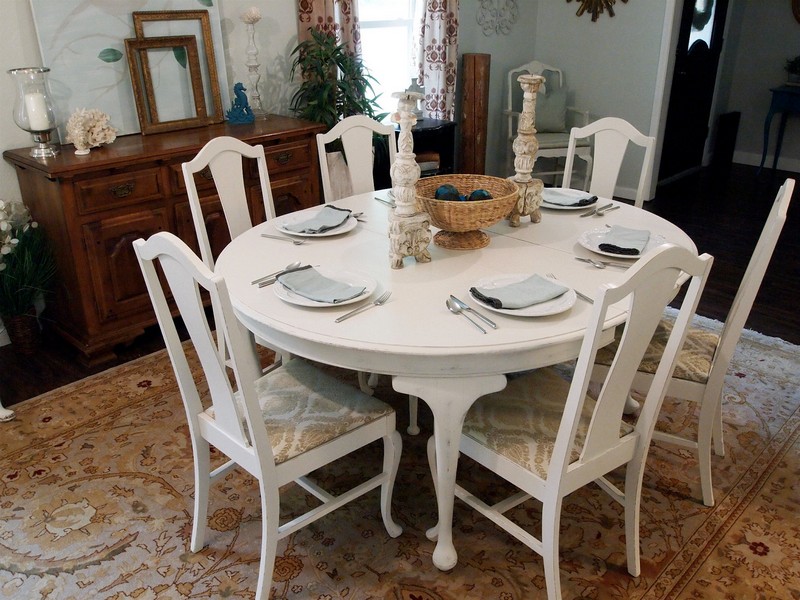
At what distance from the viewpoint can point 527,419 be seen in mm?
1814

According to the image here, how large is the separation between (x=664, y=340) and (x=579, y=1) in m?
3.94

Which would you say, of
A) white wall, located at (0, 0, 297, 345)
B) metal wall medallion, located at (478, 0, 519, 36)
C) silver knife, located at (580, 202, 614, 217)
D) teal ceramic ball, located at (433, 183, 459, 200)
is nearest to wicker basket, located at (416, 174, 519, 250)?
teal ceramic ball, located at (433, 183, 459, 200)

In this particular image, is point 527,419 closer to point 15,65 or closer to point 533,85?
point 533,85

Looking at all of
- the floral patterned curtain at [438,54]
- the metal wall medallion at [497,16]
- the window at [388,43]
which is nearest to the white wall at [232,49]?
the window at [388,43]

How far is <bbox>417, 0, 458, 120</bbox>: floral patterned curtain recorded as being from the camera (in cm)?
448

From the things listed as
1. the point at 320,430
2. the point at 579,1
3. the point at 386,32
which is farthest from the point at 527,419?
the point at 579,1

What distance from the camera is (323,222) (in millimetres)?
2338

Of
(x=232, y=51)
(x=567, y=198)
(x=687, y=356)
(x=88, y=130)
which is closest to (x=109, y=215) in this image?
(x=88, y=130)

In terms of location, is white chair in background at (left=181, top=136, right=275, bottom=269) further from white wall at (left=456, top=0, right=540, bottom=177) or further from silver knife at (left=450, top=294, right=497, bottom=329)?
white wall at (left=456, top=0, right=540, bottom=177)

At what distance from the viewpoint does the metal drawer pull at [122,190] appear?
2.93 meters

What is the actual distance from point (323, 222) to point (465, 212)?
0.56 meters

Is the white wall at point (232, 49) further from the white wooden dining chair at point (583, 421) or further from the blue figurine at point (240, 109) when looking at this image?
the white wooden dining chair at point (583, 421)

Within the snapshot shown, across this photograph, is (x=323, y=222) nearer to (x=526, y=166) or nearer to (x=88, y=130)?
(x=526, y=166)

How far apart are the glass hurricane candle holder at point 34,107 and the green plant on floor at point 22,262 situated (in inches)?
12.1
